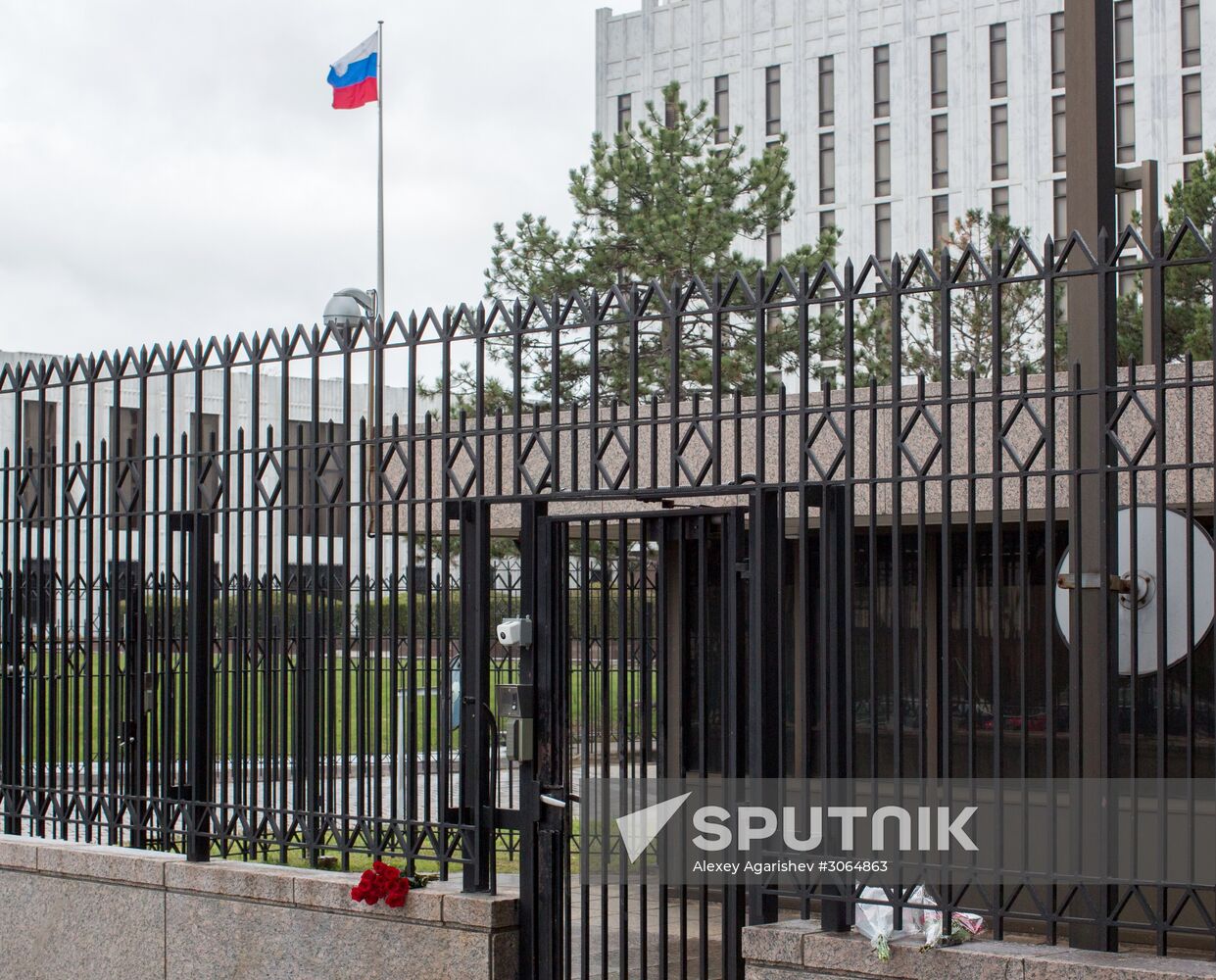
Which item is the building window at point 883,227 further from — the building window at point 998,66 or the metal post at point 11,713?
the metal post at point 11,713

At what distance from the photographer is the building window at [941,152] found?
61.3 meters

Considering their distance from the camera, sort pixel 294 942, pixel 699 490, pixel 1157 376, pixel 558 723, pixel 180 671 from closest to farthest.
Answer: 1. pixel 1157 376
2. pixel 699 490
3. pixel 558 723
4. pixel 294 942
5. pixel 180 671

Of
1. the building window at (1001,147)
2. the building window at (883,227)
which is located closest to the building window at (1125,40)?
the building window at (1001,147)

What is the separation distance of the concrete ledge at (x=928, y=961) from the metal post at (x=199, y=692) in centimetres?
321

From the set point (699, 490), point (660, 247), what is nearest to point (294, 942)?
point (699, 490)

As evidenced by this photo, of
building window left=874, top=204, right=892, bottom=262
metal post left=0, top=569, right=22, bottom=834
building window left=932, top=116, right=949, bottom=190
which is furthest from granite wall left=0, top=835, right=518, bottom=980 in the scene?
building window left=932, top=116, right=949, bottom=190

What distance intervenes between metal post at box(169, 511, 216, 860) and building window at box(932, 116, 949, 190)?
56350mm

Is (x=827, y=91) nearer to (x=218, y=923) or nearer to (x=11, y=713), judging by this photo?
(x=11, y=713)

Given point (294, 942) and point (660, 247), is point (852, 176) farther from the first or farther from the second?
point (294, 942)

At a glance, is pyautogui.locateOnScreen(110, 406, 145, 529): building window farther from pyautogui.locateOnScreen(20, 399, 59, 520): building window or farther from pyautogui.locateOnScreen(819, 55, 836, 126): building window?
pyautogui.locateOnScreen(819, 55, 836, 126): building window

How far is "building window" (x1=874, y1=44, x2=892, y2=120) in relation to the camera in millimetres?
62500

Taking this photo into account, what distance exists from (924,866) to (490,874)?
2.01 m

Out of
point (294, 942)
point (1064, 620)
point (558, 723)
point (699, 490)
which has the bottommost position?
point (294, 942)

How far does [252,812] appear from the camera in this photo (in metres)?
7.76
